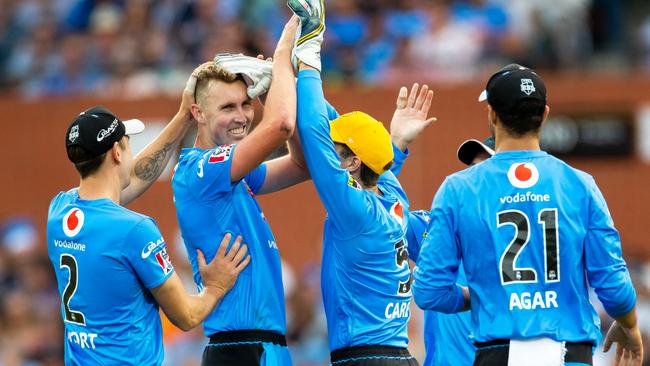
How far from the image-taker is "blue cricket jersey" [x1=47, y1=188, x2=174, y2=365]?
6.50 metres

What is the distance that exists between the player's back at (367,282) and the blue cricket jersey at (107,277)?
925 mm

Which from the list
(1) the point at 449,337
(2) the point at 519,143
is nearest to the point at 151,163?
(1) the point at 449,337

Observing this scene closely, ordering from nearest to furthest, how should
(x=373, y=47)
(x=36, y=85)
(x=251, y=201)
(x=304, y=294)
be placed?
(x=251, y=201) < (x=304, y=294) < (x=373, y=47) < (x=36, y=85)

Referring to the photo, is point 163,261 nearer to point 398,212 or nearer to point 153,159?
point 153,159

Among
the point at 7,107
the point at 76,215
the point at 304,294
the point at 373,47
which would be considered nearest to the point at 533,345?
the point at 76,215

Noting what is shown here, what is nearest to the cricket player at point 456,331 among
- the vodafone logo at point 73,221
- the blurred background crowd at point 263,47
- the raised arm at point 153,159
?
the raised arm at point 153,159

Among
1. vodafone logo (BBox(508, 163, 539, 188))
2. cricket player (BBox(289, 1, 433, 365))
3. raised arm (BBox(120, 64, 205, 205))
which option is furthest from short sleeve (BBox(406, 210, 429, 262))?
vodafone logo (BBox(508, 163, 539, 188))

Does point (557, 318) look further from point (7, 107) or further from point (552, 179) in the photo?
point (7, 107)

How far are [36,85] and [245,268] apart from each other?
36.4 feet

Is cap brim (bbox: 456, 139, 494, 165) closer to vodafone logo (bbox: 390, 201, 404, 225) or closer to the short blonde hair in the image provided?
vodafone logo (bbox: 390, 201, 404, 225)

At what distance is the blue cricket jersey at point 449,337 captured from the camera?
7.45 m

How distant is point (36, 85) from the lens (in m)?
17.1

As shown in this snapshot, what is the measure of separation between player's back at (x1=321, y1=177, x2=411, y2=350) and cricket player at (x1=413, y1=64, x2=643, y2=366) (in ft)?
1.94

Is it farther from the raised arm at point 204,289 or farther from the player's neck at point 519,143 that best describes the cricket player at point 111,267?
the player's neck at point 519,143
